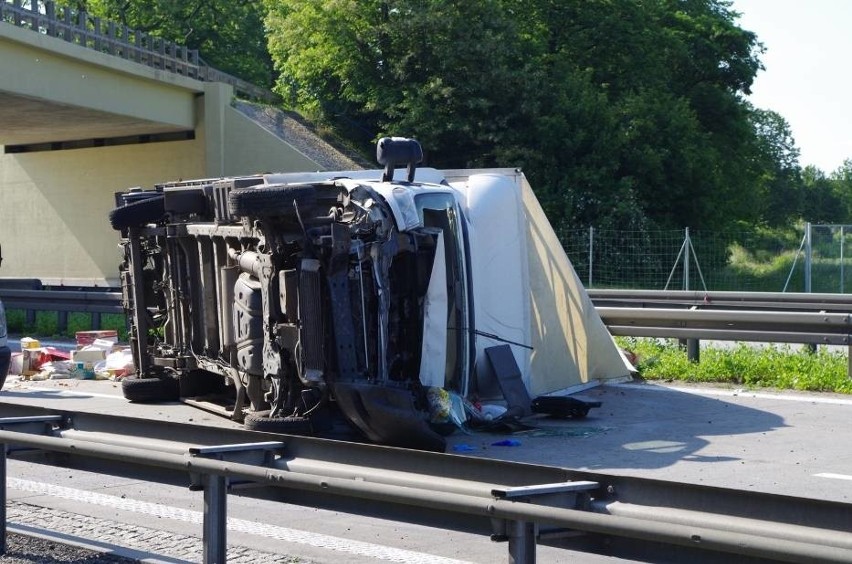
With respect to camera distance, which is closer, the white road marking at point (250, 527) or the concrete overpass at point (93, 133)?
the white road marking at point (250, 527)

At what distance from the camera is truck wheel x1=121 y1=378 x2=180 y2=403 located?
1142 centimetres

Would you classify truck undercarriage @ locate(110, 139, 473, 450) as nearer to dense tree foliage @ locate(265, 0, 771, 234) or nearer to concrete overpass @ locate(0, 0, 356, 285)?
concrete overpass @ locate(0, 0, 356, 285)

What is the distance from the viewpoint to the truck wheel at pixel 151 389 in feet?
37.5

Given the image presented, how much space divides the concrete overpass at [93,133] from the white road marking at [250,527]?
22355mm

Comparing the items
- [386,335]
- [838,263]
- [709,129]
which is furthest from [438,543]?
[709,129]

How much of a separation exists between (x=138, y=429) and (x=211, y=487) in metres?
0.65

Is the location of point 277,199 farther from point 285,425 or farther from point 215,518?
point 215,518

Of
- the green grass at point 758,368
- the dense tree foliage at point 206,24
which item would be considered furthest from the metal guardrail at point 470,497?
the dense tree foliage at point 206,24

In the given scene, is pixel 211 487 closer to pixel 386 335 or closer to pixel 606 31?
pixel 386 335

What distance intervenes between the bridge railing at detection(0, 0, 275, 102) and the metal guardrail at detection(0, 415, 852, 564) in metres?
25.5

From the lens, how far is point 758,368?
12633 millimetres

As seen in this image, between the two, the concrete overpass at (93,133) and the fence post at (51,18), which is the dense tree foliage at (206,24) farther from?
the fence post at (51,18)

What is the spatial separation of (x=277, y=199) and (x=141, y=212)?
9.84ft

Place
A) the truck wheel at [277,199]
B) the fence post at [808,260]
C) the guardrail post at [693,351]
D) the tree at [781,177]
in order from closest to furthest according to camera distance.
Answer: the truck wheel at [277,199] → the guardrail post at [693,351] → the fence post at [808,260] → the tree at [781,177]
